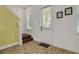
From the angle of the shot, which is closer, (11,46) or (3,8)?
(3,8)

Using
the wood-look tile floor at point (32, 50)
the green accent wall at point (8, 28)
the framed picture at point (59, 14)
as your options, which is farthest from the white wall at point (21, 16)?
the framed picture at point (59, 14)

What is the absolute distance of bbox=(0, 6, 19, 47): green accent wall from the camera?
1.73m

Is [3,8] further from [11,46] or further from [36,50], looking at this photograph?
[36,50]

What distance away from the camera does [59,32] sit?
1.82 m

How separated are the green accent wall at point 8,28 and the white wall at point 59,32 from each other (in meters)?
0.34

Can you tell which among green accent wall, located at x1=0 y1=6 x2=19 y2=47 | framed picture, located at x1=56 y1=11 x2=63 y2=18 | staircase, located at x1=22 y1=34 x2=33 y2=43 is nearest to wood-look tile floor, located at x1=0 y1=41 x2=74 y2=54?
staircase, located at x1=22 y1=34 x2=33 y2=43

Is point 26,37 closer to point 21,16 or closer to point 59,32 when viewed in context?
point 21,16

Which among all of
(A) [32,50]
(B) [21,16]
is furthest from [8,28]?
(A) [32,50]

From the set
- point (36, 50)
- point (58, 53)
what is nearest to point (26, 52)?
point (36, 50)

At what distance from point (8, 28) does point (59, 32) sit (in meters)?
1.03

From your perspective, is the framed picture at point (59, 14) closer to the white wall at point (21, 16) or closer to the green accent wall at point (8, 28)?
the white wall at point (21, 16)
